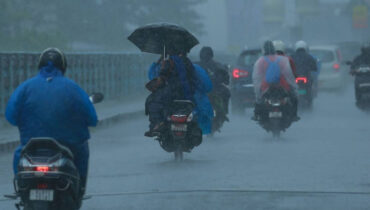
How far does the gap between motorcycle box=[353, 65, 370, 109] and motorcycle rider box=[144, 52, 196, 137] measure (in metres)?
9.99

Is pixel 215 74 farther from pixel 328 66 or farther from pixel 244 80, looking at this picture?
pixel 328 66

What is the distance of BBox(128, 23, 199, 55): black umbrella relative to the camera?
13867 millimetres

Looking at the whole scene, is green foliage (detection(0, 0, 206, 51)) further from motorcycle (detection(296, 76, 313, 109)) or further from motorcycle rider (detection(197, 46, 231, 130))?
motorcycle rider (detection(197, 46, 231, 130))

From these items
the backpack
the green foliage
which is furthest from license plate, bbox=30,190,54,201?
the green foliage

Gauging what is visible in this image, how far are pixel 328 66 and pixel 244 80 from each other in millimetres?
9220

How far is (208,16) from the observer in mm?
70938

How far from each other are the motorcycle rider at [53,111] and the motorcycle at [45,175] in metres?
0.33

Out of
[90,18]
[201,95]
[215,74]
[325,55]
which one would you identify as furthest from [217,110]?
[90,18]

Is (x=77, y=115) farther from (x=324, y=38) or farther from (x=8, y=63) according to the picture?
(x=324, y=38)

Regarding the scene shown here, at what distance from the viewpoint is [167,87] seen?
13.7 metres

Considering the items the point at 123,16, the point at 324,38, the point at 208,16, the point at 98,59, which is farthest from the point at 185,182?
the point at 324,38

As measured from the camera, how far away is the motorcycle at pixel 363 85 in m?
23.1

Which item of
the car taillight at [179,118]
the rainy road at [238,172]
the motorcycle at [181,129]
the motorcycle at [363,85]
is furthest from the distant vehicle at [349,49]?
the car taillight at [179,118]

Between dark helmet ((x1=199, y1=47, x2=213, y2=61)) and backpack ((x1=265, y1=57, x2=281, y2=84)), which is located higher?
dark helmet ((x1=199, y1=47, x2=213, y2=61))
